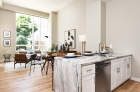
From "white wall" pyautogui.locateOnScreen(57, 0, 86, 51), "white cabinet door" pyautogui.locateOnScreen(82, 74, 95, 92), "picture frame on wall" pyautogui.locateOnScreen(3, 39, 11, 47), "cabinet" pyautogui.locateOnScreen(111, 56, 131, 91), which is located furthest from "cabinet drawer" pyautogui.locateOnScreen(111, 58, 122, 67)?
"picture frame on wall" pyautogui.locateOnScreen(3, 39, 11, 47)

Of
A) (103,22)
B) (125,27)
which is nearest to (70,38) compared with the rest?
(103,22)

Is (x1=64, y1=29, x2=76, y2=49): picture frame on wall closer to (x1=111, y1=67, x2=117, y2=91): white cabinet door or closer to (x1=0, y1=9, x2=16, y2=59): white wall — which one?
(x1=111, y1=67, x2=117, y2=91): white cabinet door

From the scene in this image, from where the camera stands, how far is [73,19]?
229 inches

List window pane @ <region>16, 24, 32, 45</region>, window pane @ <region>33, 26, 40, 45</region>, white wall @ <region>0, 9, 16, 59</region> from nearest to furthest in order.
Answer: white wall @ <region>0, 9, 16, 59</region>, window pane @ <region>16, 24, 32, 45</region>, window pane @ <region>33, 26, 40, 45</region>

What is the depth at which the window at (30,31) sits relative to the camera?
23.5ft

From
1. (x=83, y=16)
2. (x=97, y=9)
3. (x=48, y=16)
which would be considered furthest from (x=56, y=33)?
(x=97, y=9)

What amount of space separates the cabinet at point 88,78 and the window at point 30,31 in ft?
22.0

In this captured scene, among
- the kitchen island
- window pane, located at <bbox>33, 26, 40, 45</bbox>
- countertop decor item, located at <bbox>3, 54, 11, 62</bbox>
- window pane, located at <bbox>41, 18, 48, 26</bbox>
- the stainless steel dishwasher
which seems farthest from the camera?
window pane, located at <bbox>41, 18, 48, 26</bbox>

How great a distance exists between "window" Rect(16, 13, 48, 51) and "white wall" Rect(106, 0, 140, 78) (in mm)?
5704

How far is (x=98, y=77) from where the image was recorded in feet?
6.43

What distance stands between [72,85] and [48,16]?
23.1 feet

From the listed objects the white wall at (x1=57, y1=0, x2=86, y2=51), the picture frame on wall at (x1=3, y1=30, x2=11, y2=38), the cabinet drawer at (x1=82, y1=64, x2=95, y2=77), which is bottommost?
the cabinet drawer at (x1=82, y1=64, x2=95, y2=77)

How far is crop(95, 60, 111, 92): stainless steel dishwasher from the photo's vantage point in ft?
6.37

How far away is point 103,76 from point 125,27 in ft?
7.40
